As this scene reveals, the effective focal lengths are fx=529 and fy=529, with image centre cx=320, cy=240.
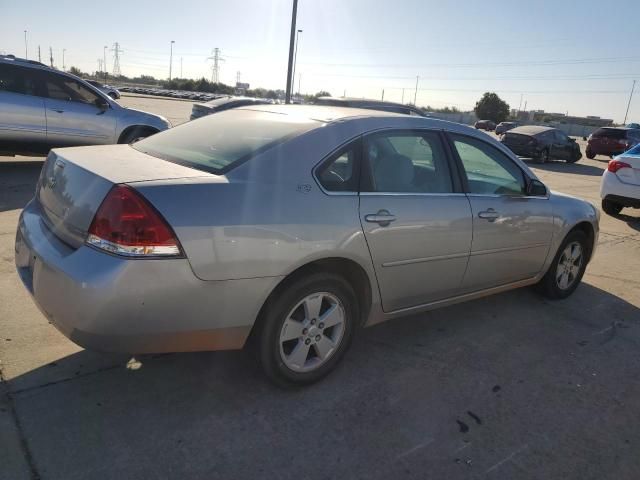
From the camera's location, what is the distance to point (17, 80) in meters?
8.34

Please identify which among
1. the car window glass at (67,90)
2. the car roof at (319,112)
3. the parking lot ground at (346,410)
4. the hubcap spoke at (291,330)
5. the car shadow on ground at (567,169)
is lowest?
the parking lot ground at (346,410)

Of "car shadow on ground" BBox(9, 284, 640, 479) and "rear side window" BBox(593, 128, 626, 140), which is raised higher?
"rear side window" BBox(593, 128, 626, 140)

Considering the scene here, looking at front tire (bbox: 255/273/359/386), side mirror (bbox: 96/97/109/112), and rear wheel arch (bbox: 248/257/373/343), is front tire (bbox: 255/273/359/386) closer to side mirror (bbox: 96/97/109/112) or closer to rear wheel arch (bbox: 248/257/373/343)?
rear wheel arch (bbox: 248/257/373/343)

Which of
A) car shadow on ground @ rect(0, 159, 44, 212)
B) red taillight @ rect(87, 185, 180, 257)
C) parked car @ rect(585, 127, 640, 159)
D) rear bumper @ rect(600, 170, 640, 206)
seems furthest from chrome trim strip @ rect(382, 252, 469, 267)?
parked car @ rect(585, 127, 640, 159)

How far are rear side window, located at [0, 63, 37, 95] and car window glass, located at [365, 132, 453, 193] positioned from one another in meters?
7.40

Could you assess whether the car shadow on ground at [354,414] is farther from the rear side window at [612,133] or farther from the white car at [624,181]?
the rear side window at [612,133]

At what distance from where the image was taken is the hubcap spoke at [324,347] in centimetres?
307

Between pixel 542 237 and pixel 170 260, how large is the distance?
10.4 ft

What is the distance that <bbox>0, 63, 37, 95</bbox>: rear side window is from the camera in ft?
27.0

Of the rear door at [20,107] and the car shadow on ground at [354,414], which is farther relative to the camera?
the rear door at [20,107]

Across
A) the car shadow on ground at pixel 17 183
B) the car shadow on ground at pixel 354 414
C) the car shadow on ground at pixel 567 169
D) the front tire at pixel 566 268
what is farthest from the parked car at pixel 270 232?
the car shadow on ground at pixel 567 169

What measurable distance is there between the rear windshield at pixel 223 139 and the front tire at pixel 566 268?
9.31 feet

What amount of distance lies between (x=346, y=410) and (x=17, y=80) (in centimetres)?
810

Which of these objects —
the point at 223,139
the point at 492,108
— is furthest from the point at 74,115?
the point at 492,108
